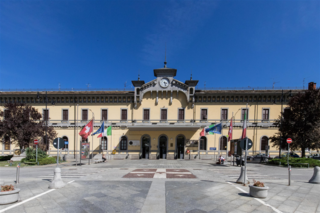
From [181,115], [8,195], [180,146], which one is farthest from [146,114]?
[8,195]

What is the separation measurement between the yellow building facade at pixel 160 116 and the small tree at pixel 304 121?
231 inches

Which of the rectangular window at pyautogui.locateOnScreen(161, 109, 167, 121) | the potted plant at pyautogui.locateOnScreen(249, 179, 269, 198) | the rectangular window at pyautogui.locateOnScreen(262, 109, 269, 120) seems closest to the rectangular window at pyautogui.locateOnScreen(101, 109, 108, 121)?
the rectangular window at pyautogui.locateOnScreen(161, 109, 167, 121)

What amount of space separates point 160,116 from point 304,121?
20.1 metres

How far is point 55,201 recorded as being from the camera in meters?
7.23

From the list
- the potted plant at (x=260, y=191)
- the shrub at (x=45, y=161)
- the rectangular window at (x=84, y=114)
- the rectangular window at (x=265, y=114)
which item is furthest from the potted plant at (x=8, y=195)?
the rectangular window at (x=265, y=114)

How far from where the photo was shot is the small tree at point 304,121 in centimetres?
2008

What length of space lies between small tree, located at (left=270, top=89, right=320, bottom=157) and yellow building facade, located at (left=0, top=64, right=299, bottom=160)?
5.87 meters

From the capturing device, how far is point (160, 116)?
1118 inches

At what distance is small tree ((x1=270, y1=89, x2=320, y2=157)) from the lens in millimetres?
20078

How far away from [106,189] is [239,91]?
27.3m

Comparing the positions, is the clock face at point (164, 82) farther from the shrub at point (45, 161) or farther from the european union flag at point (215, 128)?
the shrub at point (45, 161)

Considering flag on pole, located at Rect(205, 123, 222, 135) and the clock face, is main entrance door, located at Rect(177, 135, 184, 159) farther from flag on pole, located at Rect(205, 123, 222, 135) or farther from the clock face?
the clock face

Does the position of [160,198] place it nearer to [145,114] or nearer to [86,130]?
[86,130]

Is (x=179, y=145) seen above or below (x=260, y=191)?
below
